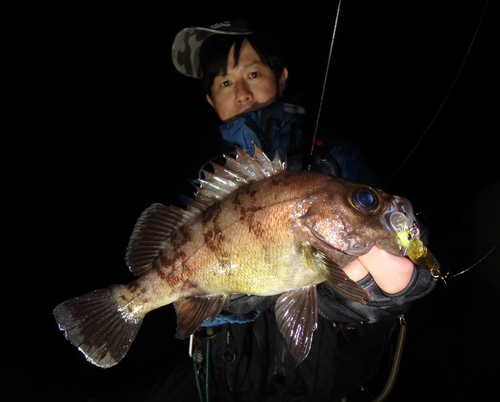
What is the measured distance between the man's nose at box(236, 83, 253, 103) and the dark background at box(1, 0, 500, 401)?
0.72m

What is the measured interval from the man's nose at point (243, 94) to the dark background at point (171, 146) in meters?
0.72

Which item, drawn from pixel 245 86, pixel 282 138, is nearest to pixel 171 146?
pixel 245 86

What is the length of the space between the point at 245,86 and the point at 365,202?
179cm

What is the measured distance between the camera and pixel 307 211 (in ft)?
4.44

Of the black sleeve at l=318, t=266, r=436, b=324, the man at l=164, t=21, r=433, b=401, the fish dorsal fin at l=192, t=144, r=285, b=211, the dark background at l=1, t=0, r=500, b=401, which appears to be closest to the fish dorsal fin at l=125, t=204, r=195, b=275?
the fish dorsal fin at l=192, t=144, r=285, b=211

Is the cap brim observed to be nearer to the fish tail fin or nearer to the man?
the man

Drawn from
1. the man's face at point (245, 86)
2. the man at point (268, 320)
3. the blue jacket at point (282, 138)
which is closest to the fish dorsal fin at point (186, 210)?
the man at point (268, 320)

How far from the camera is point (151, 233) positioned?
1687mm

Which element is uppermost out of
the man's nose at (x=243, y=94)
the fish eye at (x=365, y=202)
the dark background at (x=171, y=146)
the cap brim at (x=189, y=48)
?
the cap brim at (x=189, y=48)

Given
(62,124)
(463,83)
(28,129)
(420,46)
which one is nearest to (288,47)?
(420,46)

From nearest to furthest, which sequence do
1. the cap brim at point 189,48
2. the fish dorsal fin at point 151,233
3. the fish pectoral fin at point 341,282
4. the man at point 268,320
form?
the fish pectoral fin at point 341,282
the fish dorsal fin at point 151,233
the man at point 268,320
the cap brim at point 189,48

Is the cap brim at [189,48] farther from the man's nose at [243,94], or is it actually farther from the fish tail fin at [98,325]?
the fish tail fin at [98,325]

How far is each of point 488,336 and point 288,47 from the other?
345 inches

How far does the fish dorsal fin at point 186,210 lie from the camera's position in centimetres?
156
